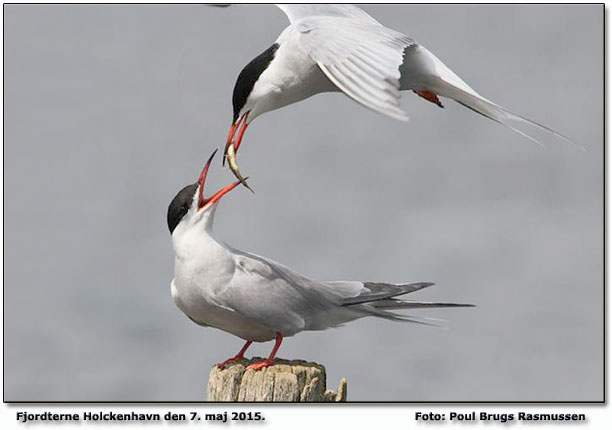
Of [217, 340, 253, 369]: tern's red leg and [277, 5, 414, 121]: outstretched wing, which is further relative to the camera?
[217, 340, 253, 369]: tern's red leg

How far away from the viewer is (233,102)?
638 centimetres

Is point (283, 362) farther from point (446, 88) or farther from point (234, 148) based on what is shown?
point (446, 88)

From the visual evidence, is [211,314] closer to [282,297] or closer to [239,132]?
[282,297]

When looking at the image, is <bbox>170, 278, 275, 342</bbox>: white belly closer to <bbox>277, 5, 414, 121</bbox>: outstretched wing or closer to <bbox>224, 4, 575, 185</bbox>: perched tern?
<bbox>224, 4, 575, 185</bbox>: perched tern

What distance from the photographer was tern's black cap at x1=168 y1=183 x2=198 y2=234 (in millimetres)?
6117

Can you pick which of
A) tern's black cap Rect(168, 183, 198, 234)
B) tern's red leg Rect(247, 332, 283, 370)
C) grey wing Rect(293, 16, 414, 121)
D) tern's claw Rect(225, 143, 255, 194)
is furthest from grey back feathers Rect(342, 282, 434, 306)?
grey wing Rect(293, 16, 414, 121)

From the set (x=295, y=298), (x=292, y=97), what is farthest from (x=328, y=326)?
(x=292, y=97)

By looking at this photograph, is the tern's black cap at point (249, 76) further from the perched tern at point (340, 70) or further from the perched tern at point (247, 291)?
the perched tern at point (247, 291)

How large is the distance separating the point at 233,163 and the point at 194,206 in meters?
0.31

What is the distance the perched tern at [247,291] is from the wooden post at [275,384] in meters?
0.09

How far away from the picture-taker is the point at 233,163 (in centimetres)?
603

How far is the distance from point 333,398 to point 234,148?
1377mm

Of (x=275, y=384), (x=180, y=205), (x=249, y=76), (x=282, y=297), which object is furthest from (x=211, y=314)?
(x=249, y=76)
